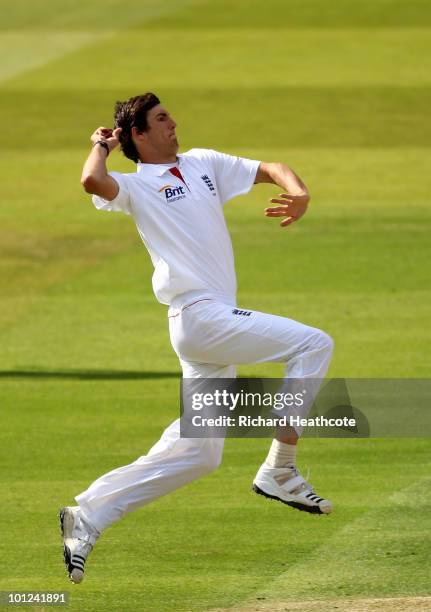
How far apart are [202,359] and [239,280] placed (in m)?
10.9

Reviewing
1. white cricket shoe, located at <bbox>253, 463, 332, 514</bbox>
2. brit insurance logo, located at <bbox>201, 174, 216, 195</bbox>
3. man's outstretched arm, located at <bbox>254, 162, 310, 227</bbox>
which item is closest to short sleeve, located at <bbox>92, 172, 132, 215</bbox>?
brit insurance logo, located at <bbox>201, 174, 216, 195</bbox>

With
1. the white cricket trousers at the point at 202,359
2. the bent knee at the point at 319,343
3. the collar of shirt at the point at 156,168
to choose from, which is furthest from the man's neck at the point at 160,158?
the bent knee at the point at 319,343

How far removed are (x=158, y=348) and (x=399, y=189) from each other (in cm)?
993

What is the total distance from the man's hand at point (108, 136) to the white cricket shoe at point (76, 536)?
89.1 inches

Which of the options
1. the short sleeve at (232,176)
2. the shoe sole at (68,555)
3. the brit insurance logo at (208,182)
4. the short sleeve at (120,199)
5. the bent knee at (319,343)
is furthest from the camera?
the short sleeve at (232,176)

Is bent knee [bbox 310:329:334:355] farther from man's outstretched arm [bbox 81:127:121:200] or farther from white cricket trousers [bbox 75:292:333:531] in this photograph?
man's outstretched arm [bbox 81:127:121:200]

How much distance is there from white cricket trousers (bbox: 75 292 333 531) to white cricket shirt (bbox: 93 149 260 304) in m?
0.12

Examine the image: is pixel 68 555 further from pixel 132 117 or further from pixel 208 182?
pixel 132 117

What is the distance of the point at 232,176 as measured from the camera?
9.73 metres

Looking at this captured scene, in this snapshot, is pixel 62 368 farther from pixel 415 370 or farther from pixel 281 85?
pixel 281 85

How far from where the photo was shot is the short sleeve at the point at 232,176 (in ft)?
31.9

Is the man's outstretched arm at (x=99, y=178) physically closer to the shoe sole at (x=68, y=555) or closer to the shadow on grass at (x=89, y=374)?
the shoe sole at (x=68, y=555)

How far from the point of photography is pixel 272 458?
30.2ft

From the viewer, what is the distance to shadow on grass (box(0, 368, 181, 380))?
1597 centimetres
